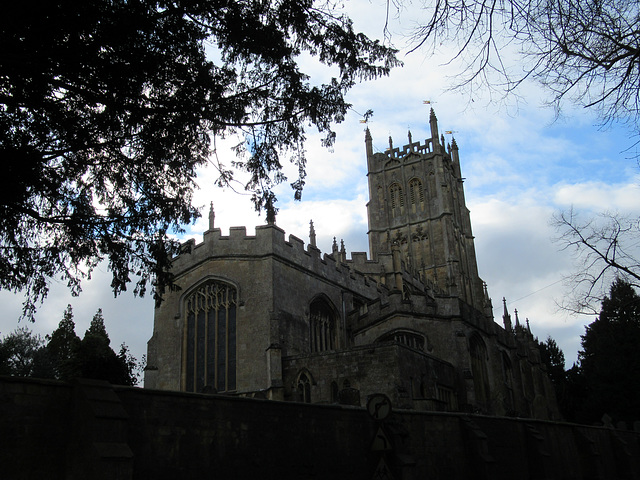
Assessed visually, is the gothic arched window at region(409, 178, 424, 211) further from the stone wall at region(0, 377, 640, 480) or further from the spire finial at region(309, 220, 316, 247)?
the stone wall at region(0, 377, 640, 480)

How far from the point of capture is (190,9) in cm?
827

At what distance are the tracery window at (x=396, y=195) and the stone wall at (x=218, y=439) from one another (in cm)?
4370

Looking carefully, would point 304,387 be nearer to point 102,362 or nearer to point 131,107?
point 102,362

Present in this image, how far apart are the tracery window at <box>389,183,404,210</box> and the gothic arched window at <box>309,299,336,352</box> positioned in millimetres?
33568

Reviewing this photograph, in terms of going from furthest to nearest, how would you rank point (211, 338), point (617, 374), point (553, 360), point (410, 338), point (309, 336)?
1. point (553, 360)
2. point (617, 374)
3. point (410, 338)
4. point (309, 336)
5. point (211, 338)

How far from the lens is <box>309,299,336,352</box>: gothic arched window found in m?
25.3

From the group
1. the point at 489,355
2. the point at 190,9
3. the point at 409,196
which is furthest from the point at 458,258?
the point at 190,9

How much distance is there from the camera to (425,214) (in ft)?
186

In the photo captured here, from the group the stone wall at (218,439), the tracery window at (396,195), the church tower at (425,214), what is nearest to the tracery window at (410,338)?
the stone wall at (218,439)

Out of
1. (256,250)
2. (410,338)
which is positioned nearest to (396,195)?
(410,338)

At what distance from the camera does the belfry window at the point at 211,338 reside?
23.0 metres

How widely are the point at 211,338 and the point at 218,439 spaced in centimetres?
1479

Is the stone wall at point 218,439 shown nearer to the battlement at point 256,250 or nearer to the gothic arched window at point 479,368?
the gothic arched window at point 479,368

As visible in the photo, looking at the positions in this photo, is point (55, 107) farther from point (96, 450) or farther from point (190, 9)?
point (96, 450)
